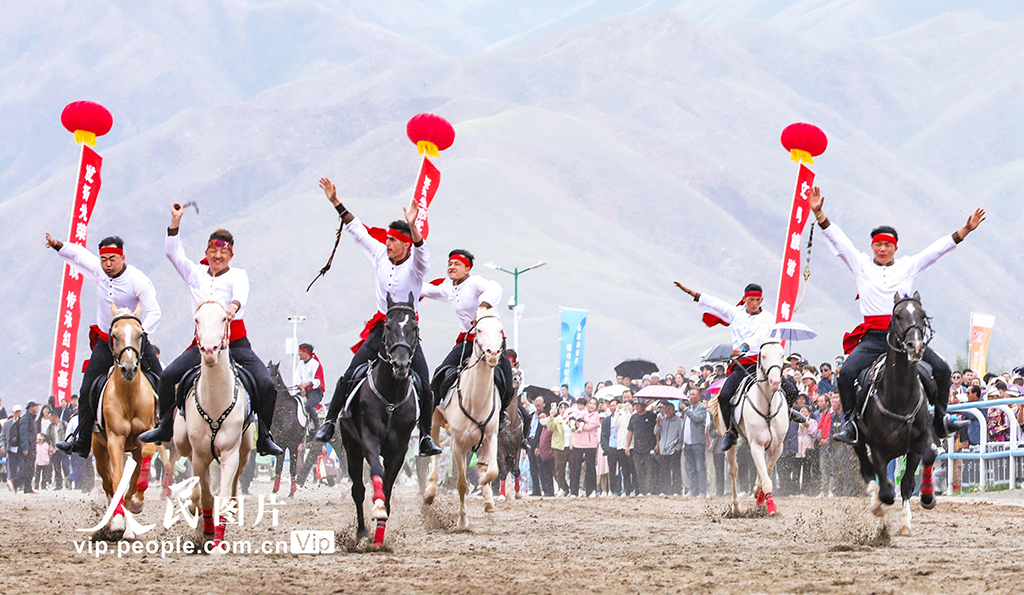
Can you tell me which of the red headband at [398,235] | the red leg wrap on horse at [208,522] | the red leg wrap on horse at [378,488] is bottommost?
the red leg wrap on horse at [208,522]

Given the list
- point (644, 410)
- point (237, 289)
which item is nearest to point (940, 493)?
point (644, 410)

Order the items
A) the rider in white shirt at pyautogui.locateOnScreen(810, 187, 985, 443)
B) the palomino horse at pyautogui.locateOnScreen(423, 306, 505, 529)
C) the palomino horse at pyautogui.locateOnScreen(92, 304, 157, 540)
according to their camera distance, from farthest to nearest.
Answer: the palomino horse at pyautogui.locateOnScreen(423, 306, 505, 529) < the rider in white shirt at pyautogui.locateOnScreen(810, 187, 985, 443) < the palomino horse at pyautogui.locateOnScreen(92, 304, 157, 540)

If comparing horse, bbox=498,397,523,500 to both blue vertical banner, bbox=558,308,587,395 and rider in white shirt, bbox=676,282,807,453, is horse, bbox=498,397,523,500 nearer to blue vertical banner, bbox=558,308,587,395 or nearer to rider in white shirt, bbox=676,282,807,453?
rider in white shirt, bbox=676,282,807,453

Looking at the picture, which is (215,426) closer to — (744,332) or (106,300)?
(106,300)

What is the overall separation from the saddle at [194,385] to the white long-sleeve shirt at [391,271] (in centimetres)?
147

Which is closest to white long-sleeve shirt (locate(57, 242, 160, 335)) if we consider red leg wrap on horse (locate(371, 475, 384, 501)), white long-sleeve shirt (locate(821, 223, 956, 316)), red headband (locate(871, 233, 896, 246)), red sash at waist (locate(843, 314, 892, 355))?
red leg wrap on horse (locate(371, 475, 384, 501))

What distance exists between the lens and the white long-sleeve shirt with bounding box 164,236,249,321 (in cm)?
1321

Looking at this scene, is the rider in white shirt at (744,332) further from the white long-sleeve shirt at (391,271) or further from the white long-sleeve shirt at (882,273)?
the white long-sleeve shirt at (391,271)

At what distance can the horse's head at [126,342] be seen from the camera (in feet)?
44.0

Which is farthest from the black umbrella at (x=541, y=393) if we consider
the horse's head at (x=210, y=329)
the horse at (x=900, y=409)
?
the horse's head at (x=210, y=329)

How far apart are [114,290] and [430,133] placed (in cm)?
1336

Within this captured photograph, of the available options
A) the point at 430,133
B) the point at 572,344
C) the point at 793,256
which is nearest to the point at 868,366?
the point at 430,133

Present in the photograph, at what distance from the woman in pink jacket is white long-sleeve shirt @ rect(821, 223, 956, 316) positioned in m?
16.0

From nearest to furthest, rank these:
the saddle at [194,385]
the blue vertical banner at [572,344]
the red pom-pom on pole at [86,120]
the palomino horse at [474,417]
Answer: the saddle at [194,385], the palomino horse at [474,417], the red pom-pom on pole at [86,120], the blue vertical banner at [572,344]
